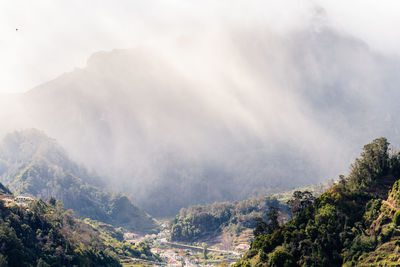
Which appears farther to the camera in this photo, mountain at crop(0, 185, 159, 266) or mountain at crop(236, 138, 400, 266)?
mountain at crop(0, 185, 159, 266)

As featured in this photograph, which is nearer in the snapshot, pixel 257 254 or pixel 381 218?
pixel 381 218

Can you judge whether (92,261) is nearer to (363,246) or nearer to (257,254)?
(257,254)

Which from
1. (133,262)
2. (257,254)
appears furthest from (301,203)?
(133,262)

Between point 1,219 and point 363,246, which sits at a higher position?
point 1,219

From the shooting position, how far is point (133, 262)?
174 meters

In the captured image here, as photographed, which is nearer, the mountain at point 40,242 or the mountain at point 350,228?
the mountain at point 350,228

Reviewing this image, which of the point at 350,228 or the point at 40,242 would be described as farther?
the point at 40,242

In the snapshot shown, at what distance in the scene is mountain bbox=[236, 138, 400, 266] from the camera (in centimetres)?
7544

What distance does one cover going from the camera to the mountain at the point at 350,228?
75.4 m

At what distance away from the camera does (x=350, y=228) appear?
84.2 meters

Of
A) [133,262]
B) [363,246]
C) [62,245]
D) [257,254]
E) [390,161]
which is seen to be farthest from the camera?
[133,262]

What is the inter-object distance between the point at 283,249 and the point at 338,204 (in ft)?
61.8

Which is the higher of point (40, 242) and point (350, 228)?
point (40, 242)

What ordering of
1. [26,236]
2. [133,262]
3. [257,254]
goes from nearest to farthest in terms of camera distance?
[257,254] → [26,236] → [133,262]
